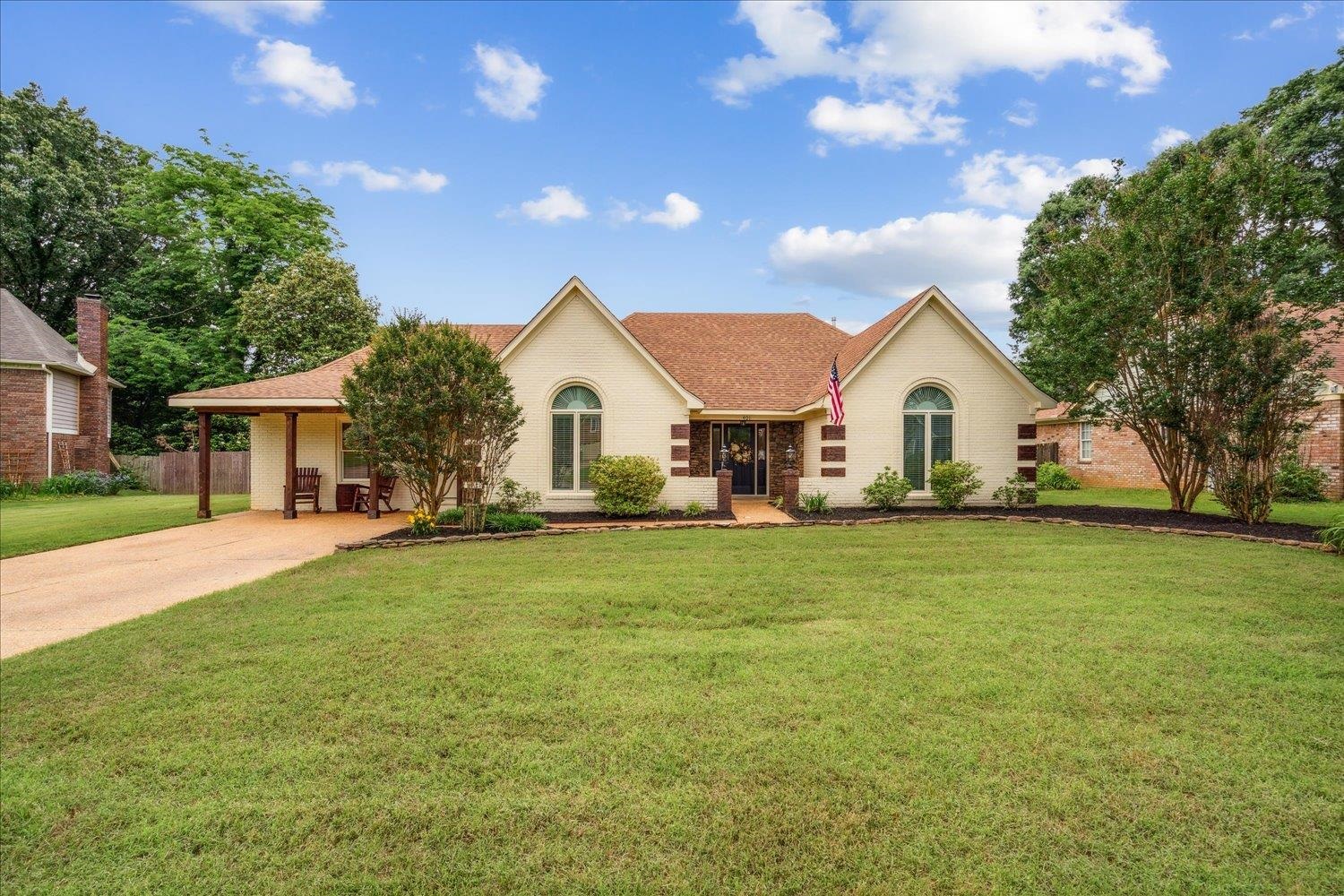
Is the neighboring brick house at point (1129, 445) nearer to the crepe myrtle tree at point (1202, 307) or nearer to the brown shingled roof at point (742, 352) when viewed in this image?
the crepe myrtle tree at point (1202, 307)

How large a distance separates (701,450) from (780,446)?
8.06 ft

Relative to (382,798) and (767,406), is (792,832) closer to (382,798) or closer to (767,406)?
(382,798)

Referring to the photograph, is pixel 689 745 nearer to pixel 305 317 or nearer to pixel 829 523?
pixel 829 523

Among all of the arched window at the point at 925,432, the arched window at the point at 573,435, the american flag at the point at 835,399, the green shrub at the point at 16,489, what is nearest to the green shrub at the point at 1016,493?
the arched window at the point at 925,432

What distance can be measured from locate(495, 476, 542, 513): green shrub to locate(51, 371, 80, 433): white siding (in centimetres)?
2147

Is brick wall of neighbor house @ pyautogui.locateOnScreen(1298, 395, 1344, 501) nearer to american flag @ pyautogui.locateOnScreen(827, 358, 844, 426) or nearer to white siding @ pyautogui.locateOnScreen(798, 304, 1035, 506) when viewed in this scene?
white siding @ pyautogui.locateOnScreen(798, 304, 1035, 506)

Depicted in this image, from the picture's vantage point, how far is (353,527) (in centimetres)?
1339

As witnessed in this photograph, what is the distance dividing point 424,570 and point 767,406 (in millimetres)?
10782

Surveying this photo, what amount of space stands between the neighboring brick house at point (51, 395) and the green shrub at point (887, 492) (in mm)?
29348

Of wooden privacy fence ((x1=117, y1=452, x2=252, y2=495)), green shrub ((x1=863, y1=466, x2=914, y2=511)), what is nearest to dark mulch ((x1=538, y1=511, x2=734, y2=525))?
green shrub ((x1=863, y1=466, x2=914, y2=511))

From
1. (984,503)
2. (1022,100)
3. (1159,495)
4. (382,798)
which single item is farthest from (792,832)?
(1159,495)

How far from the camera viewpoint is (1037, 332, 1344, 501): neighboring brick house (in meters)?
17.5

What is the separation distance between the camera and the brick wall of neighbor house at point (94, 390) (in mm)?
24391

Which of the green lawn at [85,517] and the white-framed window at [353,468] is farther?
the white-framed window at [353,468]
